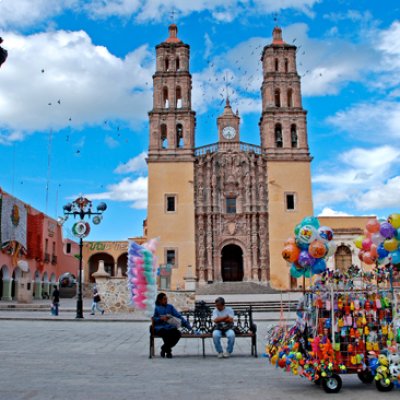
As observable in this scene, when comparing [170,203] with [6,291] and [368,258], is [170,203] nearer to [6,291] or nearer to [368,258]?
[6,291]

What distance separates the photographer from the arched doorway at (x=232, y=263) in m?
31.2

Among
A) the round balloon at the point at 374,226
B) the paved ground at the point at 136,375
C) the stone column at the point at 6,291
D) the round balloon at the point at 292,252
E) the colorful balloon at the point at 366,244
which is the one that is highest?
the round balloon at the point at 374,226

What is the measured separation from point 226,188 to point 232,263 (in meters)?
4.58

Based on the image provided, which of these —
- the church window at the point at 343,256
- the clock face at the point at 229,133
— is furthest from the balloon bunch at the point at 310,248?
the clock face at the point at 229,133

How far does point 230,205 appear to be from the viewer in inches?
1243

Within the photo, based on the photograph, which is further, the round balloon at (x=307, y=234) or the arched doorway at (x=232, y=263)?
the arched doorway at (x=232, y=263)

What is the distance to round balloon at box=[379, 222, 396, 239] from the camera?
6.37 meters

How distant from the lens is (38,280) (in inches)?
1331

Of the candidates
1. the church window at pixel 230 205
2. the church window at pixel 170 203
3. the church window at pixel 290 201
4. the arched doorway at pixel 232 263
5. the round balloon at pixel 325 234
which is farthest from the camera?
the church window at pixel 230 205

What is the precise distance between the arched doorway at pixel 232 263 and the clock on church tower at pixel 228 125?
23.0 feet

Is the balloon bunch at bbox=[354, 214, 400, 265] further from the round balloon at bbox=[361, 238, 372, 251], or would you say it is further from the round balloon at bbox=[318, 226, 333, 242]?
the round balloon at bbox=[318, 226, 333, 242]

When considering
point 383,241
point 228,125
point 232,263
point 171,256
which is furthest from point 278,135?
point 383,241

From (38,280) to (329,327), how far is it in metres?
31.2

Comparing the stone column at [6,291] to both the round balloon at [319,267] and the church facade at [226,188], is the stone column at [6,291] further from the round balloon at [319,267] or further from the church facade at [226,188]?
the round balloon at [319,267]
